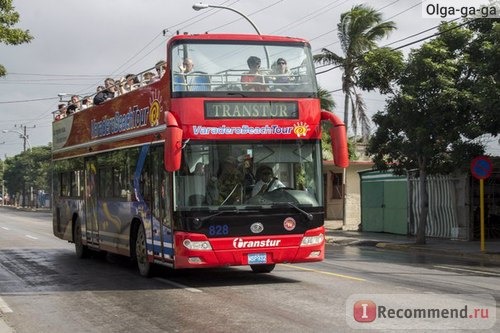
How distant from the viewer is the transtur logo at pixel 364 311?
8133mm

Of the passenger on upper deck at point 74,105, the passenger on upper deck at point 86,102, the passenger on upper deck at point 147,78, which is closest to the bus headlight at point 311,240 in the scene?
the passenger on upper deck at point 147,78

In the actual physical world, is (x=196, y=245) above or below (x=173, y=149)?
below

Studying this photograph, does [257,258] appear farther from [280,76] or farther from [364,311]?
[280,76]

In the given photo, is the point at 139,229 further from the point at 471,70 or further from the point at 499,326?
the point at 471,70

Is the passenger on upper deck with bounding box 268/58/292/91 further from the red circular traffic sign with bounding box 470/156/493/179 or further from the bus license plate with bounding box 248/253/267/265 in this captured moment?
the red circular traffic sign with bounding box 470/156/493/179

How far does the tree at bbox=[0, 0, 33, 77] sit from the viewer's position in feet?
51.9

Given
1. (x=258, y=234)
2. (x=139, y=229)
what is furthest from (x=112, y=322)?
(x=139, y=229)

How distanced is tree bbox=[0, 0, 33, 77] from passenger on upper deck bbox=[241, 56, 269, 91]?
7.53 meters

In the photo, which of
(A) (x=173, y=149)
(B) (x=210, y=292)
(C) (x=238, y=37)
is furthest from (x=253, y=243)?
(C) (x=238, y=37)

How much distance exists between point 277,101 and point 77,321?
4.77 metres

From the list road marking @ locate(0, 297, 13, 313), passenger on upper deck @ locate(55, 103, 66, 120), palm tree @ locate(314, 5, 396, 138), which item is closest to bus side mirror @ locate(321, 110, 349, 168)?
road marking @ locate(0, 297, 13, 313)

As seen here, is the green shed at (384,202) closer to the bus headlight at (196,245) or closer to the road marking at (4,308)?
the bus headlight at (196,245)

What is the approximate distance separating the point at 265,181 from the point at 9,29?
28.2 feet

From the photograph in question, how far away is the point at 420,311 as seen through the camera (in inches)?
334
